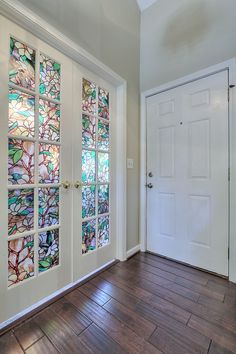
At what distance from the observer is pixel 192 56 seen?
185cm

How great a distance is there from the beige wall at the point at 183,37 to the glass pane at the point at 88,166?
4.06 feet

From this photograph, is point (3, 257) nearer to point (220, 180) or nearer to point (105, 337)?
point (105, 337)

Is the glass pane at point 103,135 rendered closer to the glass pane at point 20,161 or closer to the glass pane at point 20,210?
the glass pane at point 20,161

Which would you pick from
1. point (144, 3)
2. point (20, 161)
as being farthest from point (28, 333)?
point (144, 3)

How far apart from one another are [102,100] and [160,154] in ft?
3.02

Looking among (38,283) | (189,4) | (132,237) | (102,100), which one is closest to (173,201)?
(132,237)

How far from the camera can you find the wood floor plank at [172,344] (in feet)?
3.19

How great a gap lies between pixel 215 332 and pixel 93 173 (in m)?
1.50

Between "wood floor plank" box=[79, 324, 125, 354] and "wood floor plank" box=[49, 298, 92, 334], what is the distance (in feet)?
0.16

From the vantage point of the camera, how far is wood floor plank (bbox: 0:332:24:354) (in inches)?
38.0

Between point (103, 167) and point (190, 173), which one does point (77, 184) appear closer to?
point (103, 167)

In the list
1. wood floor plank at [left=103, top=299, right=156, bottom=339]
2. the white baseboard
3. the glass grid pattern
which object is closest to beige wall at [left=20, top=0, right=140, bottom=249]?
the white baseboard

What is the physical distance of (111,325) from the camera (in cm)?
114

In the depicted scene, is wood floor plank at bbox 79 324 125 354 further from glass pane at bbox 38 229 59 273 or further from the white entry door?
the white entry door
